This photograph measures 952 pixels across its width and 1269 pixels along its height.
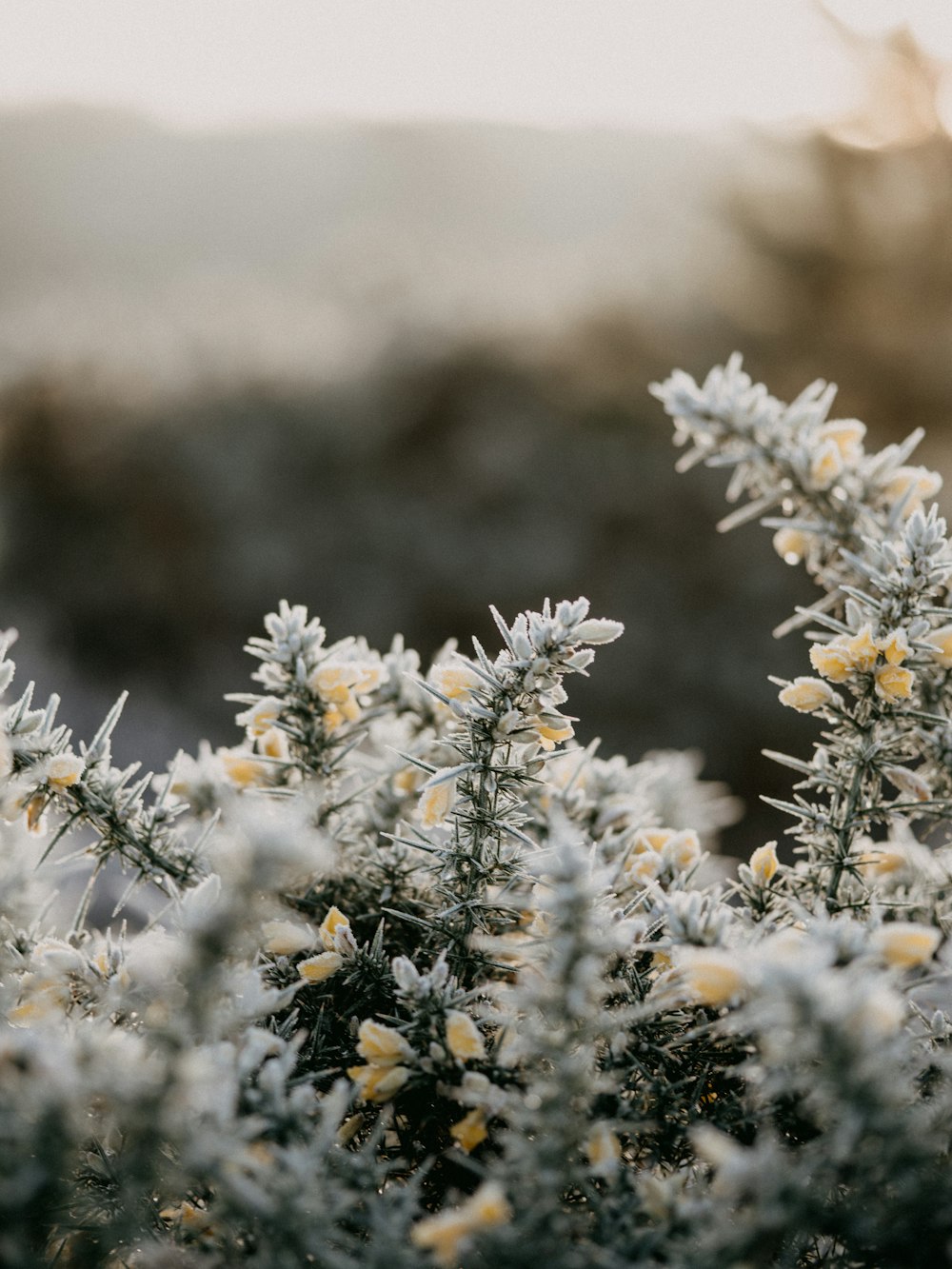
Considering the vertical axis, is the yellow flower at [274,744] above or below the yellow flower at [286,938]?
above

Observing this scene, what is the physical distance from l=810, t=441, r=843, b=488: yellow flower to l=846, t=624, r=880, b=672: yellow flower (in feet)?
1.23

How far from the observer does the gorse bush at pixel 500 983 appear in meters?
0.72

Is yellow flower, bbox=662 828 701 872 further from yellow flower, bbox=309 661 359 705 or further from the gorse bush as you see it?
yellow flower, bbox=309 661 359 705

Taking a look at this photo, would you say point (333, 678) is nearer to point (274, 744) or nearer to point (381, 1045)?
point (274, 744)

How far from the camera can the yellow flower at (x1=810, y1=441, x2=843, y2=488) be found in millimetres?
1346

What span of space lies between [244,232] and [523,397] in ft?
36.7

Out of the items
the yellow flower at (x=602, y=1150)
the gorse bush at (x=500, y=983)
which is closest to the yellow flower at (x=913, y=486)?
the gorse bush at (x=500, y=983)

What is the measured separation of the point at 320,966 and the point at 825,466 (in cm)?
102

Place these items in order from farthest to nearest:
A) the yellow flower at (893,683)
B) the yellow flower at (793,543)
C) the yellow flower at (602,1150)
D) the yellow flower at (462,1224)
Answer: the yellow flower at (793,543)
the yellow flower at (893,683)
the yellow flower at (602,1150)
the yellow flower at (462,1224)

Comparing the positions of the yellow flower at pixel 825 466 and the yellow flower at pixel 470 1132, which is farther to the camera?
the yellow flower at pixel 825 466

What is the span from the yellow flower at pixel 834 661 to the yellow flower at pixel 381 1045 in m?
0.65

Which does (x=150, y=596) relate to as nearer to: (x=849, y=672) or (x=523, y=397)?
(x=523, y=397)

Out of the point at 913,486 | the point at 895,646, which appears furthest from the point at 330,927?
the point at 913,486

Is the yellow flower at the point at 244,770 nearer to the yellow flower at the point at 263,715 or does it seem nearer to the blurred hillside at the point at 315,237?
the yellow flower at the point at 263,715
